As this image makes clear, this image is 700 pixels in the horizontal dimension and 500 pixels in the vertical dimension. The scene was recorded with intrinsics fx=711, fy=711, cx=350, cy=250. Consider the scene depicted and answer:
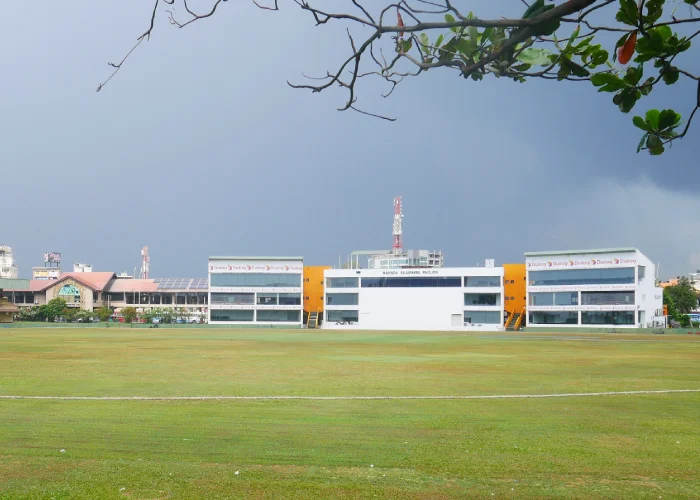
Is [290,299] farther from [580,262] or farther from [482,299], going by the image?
[580,262]

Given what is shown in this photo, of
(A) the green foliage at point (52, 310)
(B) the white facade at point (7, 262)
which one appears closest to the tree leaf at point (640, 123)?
(A) the green foliage at point (52, 310)

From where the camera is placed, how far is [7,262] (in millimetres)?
173375

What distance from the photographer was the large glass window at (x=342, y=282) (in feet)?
331

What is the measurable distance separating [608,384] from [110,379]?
46.2 feet

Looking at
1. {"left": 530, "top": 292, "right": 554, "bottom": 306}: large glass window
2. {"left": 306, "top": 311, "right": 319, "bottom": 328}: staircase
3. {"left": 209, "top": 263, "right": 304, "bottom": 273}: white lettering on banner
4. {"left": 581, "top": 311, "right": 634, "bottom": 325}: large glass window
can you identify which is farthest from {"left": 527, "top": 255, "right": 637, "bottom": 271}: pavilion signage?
{"left": 209, "top": 263, "right": 304, "bottom": 273}: white lettering on banner

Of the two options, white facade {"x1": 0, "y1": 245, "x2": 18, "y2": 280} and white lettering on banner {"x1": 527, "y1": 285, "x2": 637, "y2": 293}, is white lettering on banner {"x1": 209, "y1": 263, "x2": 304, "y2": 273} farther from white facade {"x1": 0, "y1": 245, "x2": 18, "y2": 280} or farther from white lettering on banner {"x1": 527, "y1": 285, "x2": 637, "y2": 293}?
white facade {"x1": 0, "y1": 245, "x2": 18, "y2": 280}

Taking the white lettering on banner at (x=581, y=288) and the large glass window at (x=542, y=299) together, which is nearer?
the white lettering on banner at (x=581, y=288)

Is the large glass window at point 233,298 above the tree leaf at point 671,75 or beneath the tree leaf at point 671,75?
beneath

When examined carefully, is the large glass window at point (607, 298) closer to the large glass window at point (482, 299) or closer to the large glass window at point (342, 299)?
the large glass window at point (482, 299)

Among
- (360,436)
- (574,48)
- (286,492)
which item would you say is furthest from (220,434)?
(574,48)

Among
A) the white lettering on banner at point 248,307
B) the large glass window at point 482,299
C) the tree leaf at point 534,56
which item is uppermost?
the tree leaf at point 534,56

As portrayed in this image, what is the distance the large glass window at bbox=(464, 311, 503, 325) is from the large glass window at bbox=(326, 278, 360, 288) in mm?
16060

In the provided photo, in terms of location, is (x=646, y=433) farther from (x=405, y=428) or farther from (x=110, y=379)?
(x=110, y=379)

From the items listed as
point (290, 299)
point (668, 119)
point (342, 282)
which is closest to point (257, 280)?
point (290, 299)
